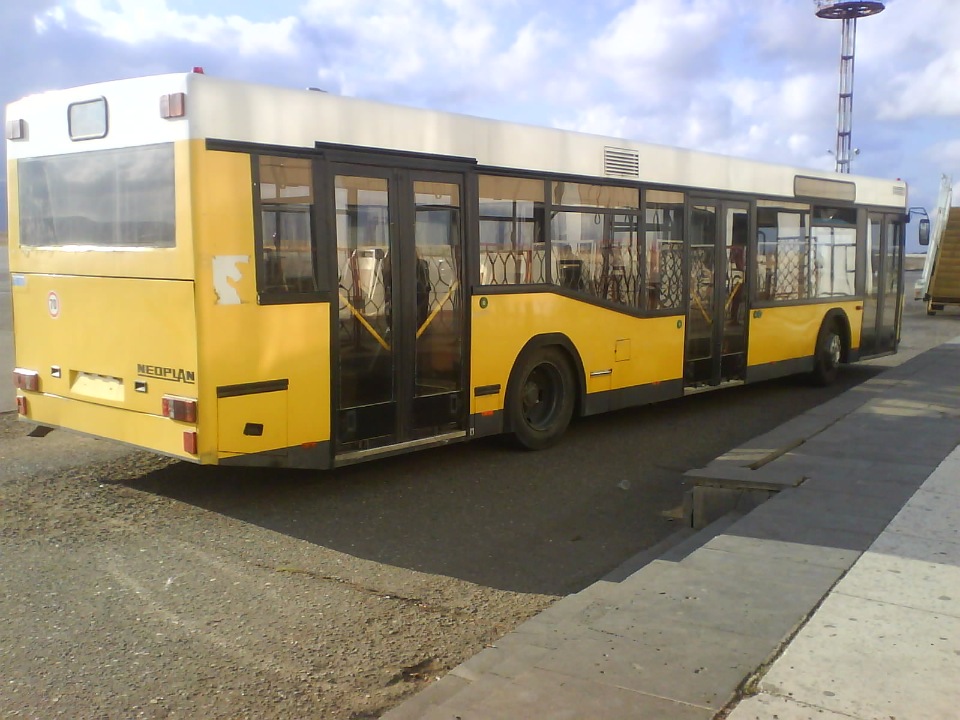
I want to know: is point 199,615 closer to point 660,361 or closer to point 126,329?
point 126,329

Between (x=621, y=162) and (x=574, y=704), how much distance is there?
684cm

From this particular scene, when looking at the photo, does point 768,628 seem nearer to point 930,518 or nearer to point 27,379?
point 930,518

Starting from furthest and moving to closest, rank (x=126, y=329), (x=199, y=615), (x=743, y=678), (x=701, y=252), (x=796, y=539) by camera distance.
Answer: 1. (x=701, y=252)
2. (x=126, y=329)
3. (x=796, y=539)
4. (x=199, y=615)
5. (x=743, y=678)

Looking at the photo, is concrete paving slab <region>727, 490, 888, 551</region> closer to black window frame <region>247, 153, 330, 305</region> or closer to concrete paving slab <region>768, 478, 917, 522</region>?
concrete paving slab <region>768, 478, 917, 522</region>

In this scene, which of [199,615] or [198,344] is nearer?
[199,615]

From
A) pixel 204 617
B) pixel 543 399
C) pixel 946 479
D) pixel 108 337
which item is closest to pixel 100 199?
pixel 108 337

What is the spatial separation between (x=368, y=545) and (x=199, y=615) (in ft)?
4.72

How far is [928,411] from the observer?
10.1 meters

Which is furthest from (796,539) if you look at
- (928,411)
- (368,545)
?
(928,411)

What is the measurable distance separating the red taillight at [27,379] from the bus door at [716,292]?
657 centimetres

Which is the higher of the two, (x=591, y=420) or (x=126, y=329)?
(x=126, y=329)

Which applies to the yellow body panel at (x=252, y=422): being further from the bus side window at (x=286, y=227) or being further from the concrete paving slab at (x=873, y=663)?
the concrete paving slab at (x=873, y=663)

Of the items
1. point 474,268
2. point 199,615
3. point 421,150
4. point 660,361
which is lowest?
point 199,615

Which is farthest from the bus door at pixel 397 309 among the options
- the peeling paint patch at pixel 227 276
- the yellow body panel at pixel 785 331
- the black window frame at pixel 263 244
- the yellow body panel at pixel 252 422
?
the yellow body panel at pixel 785 331
